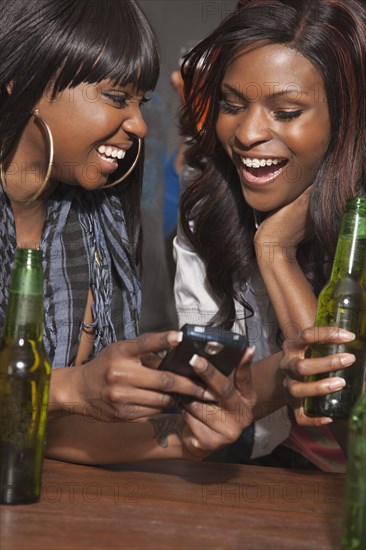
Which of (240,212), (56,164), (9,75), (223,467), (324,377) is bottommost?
(223,467)

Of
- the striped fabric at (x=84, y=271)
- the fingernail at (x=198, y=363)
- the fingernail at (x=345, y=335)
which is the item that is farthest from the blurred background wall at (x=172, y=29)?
the fingernail at (x=198, y=363)

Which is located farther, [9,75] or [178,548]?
[9,75]

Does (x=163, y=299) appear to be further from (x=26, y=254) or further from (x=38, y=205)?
(x=26, y=254)

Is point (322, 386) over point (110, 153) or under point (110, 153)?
under

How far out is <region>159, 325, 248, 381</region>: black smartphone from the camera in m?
0.96

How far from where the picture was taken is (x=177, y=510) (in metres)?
0.99

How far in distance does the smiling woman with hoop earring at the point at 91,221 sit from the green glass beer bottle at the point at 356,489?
0.24 m

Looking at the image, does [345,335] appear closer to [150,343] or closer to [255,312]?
[150,343]

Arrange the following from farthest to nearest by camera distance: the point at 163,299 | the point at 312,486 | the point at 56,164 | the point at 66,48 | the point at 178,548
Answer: the point at 163,299
the point at 56,164
the point at 66,48
the point at 312,486
the point at 178,548

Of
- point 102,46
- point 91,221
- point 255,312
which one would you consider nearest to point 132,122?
point 102,46

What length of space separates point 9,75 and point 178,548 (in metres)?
0.94

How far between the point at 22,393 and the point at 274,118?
0.88m

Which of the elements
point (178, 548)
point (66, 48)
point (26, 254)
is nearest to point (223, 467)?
point (178, 548)

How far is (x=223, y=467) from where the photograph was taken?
3.99ft
